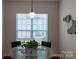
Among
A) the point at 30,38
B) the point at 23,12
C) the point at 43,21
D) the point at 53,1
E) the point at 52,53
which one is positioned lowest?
the point at 52,53

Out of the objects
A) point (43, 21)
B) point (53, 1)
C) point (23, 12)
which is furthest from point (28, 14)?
point (53, 1)

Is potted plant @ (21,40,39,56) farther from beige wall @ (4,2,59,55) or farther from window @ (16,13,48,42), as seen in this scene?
beige wall @ (4,2,59,55)

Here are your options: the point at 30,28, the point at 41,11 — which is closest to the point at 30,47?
the point at 30,28

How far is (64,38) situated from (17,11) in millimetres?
1327

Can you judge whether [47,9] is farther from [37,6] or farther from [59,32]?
[59,32]

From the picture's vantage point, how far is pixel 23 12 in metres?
3.40

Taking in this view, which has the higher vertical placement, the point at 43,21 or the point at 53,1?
the point at 53,1

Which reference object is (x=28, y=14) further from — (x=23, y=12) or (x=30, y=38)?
(x=30, y=38)

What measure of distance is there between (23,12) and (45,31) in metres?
0.73

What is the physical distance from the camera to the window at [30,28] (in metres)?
3.26

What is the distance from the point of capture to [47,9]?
11.2ft

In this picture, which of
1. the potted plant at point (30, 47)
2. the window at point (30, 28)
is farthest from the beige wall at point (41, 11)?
the potted plant at point (30, 47)

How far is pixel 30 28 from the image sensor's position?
3266mm

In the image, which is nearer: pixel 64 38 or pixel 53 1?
pixel 64 38
